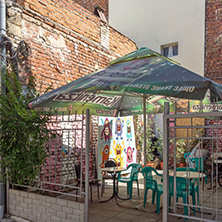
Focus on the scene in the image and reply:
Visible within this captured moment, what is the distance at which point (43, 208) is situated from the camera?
4.50 m

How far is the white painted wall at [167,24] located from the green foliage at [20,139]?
24.9 ft

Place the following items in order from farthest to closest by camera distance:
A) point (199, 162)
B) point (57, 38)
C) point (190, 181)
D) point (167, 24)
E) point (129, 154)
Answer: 1. point (167, 24)
2. point (129, 154)
3. point (57, 38)
4. point (190, 181)
5. point (199, 162)

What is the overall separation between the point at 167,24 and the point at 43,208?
9.67 m

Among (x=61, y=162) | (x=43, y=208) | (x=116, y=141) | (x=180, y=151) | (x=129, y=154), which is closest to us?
(x=61, y=162)

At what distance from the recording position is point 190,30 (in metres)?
10.5

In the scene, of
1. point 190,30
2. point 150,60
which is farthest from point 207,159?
point 190,30

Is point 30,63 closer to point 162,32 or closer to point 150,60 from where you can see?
point 150,60

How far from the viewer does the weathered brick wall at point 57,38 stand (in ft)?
18.7

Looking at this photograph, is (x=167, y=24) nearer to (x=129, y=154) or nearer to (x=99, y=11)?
(x=99, y=11)

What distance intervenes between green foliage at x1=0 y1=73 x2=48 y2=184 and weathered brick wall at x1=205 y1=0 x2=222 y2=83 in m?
7.06

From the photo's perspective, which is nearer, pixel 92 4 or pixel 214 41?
pixel 214 41

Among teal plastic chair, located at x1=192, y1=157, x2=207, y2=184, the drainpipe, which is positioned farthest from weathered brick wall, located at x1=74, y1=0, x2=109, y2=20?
teal plastic chair, located at x1=192, y1=157, x2=207, y2=184

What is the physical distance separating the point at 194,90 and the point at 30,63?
386cm

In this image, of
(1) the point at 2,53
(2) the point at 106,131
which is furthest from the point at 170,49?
(1) the point at 2,53
